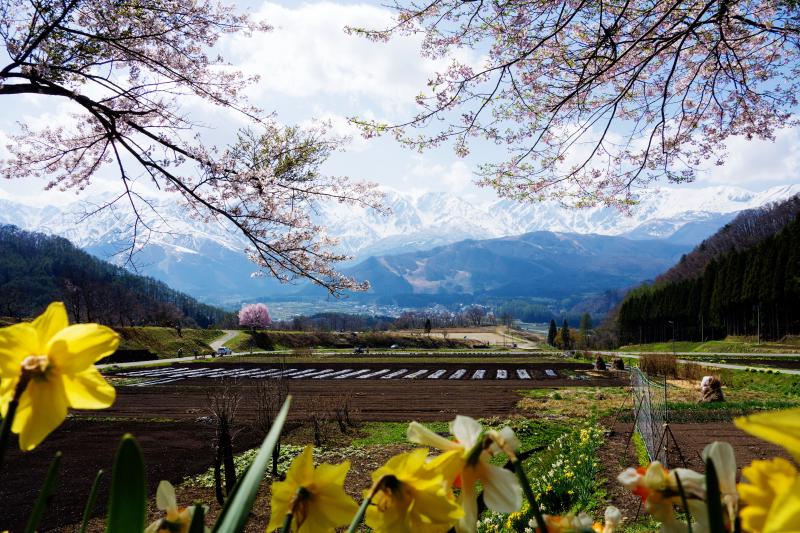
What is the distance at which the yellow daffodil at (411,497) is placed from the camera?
615 millimetres

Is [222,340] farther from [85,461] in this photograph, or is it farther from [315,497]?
[315,497]

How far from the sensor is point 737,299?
4859 cm

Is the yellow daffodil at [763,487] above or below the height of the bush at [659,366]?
above

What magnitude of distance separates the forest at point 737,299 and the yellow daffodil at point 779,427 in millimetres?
49843

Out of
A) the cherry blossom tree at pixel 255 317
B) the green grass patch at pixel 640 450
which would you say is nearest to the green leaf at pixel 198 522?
the green grass patch at pixel 640 450

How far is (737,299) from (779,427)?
57394 millimetres

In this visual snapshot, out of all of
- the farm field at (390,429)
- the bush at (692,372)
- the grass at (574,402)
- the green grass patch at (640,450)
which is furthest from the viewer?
the bush at (692,372)

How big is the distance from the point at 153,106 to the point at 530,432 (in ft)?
30.8

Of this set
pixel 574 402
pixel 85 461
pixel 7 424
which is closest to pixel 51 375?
pixel 7 424

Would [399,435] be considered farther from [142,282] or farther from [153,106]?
[142,282]

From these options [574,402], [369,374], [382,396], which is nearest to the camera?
[574,402]

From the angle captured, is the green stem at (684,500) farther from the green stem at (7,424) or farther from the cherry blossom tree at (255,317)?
the cherry blossom tree at (255,317)

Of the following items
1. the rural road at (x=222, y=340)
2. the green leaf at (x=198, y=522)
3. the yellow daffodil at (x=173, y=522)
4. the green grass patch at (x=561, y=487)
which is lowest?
the rural road at (x=222, y=340)

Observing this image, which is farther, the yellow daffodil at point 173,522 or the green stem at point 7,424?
the yellow daffodil at point 173,522
